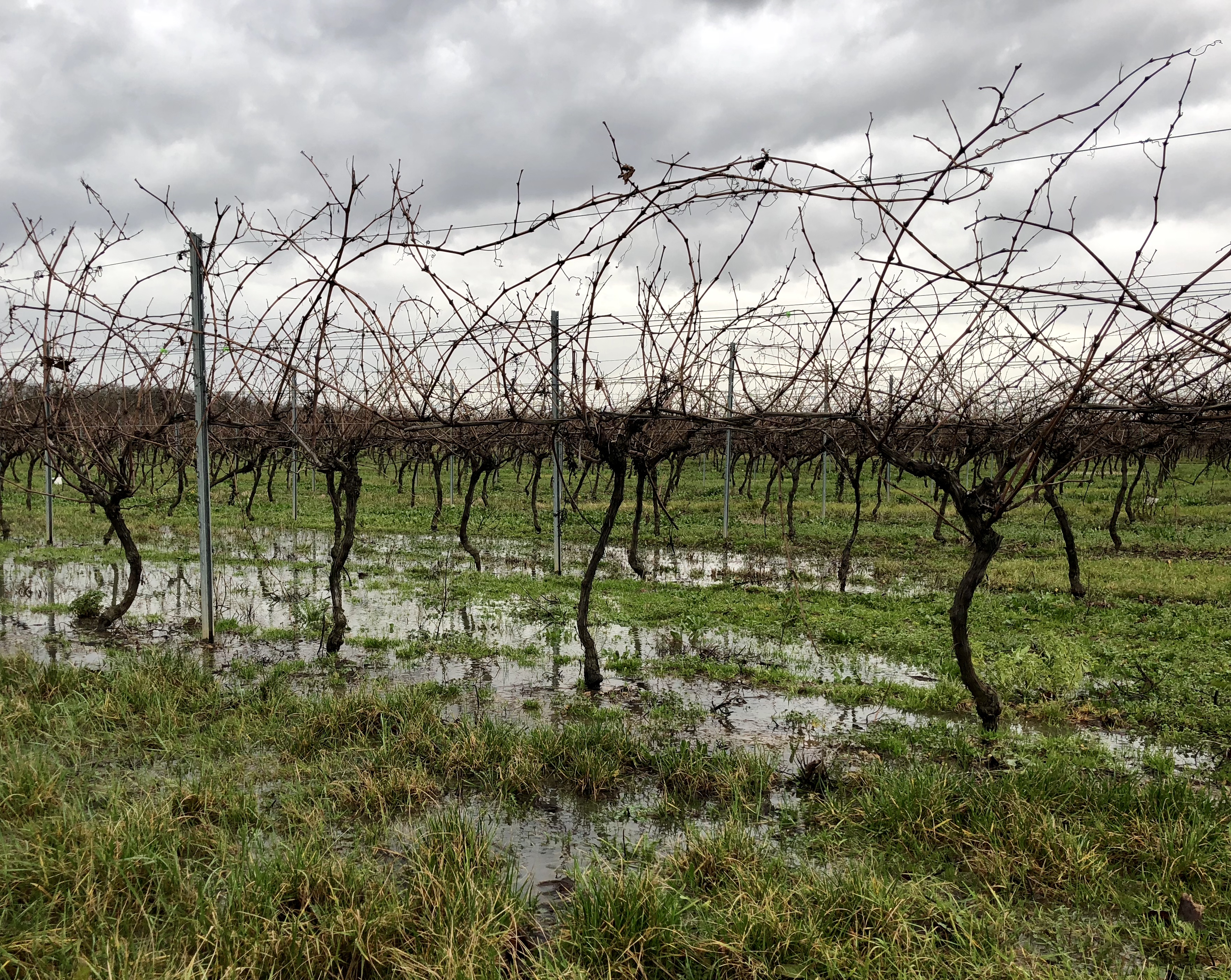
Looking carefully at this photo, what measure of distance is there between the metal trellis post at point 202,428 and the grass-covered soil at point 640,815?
29.1 inches

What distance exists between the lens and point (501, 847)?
4.19 metres

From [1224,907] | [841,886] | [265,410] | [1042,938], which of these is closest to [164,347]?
[265,410]

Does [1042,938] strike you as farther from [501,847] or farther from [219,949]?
[219,949]

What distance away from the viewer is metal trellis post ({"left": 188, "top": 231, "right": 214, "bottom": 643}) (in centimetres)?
799

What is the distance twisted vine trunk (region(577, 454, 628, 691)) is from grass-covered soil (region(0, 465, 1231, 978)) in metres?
0.34

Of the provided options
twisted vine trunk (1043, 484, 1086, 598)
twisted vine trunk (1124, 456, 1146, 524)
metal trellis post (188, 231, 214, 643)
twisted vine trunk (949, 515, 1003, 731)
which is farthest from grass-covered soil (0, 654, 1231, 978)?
twisted vine trunk (1124, 456, 1146, 524)

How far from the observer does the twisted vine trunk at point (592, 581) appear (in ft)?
22.7

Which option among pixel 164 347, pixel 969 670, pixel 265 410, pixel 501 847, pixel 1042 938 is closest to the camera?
pixel 1042 938

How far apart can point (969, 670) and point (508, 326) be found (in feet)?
12.9

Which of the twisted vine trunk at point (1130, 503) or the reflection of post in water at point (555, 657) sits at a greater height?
the twisted vine trunk at point (1130, 503)

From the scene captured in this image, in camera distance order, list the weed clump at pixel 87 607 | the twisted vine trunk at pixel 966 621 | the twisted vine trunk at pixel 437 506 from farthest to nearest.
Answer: the twisted vine trunk at pixel 437 506
the weed clump at pixel 87 607
the twisted vine trunk at pixel 966 621

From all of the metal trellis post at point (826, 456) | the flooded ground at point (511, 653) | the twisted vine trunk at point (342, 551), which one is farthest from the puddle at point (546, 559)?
the twisted vine trunk at point (342, 551)

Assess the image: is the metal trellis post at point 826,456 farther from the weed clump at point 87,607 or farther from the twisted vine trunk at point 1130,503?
the weed clump at point 87,607

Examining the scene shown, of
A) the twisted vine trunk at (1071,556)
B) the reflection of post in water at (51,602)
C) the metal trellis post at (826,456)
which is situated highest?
the metal trellis post at (826,456)
